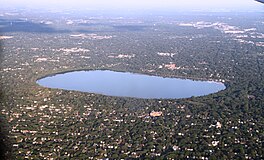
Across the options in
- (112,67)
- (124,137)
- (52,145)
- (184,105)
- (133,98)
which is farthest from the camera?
(112,67)

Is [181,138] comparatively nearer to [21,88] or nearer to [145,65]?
[21,88]

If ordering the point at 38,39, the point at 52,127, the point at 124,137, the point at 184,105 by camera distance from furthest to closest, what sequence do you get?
the point at 38,39 → the point at 184,105 → the point at 52,127 → the point at 124,137

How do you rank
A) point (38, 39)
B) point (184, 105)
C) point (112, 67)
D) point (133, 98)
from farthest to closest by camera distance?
point (38, 39)
point (112, 67)
point (133, 98)
point (184, 105)

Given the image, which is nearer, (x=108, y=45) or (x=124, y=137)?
(x=124, y=137)

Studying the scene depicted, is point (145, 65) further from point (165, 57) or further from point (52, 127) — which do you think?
point (52, 127)

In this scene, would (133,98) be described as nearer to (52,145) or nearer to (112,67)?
(52,145)

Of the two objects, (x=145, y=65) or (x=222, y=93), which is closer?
(x=222, y=93)

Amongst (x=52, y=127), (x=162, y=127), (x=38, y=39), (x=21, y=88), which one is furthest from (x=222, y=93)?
(x=38, y=39)

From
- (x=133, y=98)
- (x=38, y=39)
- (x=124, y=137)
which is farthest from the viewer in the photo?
(x=38, y=39)

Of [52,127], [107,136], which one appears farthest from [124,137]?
[52,127]
